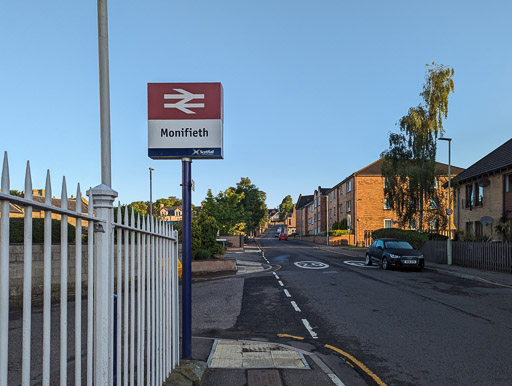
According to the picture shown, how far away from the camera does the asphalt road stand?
18.5 ft

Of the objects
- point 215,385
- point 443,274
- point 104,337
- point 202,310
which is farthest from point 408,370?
point 443,274

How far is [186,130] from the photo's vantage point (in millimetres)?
5348

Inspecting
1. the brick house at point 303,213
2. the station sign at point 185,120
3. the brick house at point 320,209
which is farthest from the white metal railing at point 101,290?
the brick house at point 303,213

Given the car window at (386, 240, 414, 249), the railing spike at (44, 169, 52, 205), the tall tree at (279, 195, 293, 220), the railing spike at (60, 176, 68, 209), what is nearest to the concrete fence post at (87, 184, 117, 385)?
the railing spike at (60, 176, 68, 209)

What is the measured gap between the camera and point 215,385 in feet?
16.0

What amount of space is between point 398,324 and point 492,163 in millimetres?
23408

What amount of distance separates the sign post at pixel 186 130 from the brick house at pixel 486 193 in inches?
929

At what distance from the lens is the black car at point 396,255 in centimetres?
1930

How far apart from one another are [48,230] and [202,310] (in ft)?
27.6

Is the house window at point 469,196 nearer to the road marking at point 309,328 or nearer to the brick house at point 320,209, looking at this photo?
the road marking at point 309,328

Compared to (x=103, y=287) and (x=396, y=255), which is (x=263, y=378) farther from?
(x=396, y=255)

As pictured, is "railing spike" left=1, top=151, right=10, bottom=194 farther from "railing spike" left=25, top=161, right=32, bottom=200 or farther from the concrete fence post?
the concrete fence post

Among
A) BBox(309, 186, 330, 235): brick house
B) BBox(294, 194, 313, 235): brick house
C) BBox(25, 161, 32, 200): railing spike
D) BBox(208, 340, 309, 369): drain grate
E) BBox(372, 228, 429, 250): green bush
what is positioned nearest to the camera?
BBox(25, 161, 32, 200): railing spike

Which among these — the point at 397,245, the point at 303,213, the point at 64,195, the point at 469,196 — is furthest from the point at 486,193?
the point at 303,213
